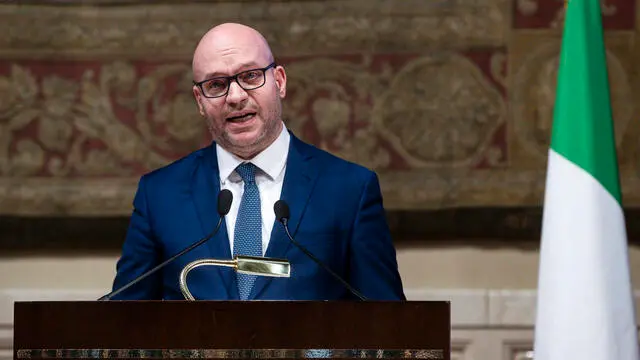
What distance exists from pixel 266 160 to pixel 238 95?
0.69 feet

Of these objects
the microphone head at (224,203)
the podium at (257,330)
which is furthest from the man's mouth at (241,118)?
the podium at (257,330)

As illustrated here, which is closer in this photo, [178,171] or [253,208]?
[253,208]

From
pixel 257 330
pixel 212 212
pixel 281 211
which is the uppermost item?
pixel 212 212

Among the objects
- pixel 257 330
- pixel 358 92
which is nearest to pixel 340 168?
pixel 257 330

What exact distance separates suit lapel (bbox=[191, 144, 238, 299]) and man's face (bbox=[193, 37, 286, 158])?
0.38 ft

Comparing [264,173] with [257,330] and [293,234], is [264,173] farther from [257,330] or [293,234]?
[257,330]

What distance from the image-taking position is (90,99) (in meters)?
4.87

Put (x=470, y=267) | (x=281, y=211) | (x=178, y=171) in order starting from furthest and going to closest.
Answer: (x=470, y=267) < (x=178, y=171) < (x=281, y=211)

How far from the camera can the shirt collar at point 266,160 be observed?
136 inches

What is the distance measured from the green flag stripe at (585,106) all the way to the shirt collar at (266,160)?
2.60 ft

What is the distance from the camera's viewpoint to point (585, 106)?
3.58 meters

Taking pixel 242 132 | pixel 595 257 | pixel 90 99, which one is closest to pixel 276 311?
pixel 242 132

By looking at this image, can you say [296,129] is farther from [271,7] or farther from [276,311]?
[276,311]

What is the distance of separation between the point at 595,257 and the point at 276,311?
1.20 meters
